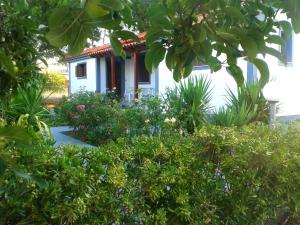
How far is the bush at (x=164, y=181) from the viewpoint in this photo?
7.21 feet

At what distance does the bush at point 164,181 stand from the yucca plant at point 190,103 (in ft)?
12.7

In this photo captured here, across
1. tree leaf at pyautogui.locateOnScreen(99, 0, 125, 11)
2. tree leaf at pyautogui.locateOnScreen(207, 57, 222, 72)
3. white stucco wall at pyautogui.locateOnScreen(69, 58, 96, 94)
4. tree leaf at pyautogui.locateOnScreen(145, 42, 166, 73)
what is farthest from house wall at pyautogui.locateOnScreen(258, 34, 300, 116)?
tree leaf at pyautogui.locateOnScreen(99, 0, 125, 11)

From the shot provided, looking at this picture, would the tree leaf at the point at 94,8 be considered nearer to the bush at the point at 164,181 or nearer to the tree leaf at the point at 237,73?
the tree leaf at the point at 237,73

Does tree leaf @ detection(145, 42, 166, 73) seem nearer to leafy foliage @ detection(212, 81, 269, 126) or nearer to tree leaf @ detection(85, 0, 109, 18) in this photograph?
tree leaf @ detection(85, 0, 109, 18)

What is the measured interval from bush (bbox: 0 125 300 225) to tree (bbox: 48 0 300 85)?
83 centimetres

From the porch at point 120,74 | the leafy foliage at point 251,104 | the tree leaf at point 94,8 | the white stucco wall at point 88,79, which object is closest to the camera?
the tree leaf at point 94,8

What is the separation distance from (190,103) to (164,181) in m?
5.80

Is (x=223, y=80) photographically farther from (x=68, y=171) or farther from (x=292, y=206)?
(x=68, y=171)

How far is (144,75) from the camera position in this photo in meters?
16.9

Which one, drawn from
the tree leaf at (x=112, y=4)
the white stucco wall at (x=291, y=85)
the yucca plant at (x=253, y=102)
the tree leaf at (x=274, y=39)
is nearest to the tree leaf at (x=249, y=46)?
the tree leaf at (x=274, y=39)

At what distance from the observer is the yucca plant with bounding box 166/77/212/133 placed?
25.7 ft

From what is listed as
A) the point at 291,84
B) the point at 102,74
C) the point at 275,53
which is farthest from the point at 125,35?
the point at 102,74

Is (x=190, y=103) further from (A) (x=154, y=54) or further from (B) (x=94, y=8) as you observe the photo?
(B) (x=94, y=8)

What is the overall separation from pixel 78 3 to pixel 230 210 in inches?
107
